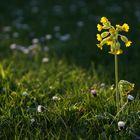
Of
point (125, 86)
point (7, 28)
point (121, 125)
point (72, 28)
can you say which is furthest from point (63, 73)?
point (7, 28)

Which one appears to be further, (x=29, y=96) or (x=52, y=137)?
(x=29, y=96)

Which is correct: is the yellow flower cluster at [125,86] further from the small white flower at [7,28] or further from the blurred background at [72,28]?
the small white flower at [7,28]

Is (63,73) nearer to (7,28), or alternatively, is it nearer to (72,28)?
(72,28)

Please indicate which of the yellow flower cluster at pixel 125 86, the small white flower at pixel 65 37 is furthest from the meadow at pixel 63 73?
the yellow flower cluster at pixel 125 86

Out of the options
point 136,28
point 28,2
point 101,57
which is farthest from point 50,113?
point 28,2

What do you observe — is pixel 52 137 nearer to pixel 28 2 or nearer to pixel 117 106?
pixel 117 106

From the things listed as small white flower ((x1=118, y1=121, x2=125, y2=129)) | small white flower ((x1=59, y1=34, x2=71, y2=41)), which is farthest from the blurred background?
small white flower ((x1=118, y1=121, x2=125, y2=129))
